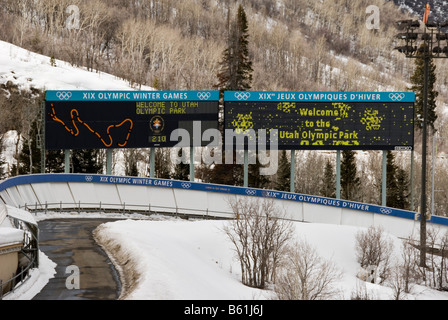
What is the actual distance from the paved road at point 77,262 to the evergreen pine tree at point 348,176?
1284 inches

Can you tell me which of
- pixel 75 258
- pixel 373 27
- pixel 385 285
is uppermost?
pixel 373 27

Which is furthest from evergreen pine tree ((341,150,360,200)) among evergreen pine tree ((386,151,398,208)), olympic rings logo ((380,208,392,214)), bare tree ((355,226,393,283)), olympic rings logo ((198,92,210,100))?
bare tree ((355,226,393,283))

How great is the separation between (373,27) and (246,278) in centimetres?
17722

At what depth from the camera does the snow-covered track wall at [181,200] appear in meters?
47.7

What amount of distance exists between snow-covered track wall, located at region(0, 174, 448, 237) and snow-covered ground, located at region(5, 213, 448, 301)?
232 centimetres

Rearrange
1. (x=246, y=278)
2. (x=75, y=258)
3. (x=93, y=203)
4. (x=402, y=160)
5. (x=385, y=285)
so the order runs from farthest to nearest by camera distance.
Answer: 1. (x=402, y=160)
2. (x=93, y=203)
3. (x=385, y=285)
4. (x=246, y=278)
5. (x=75, y=258)

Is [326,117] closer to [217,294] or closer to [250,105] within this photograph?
[250,105]

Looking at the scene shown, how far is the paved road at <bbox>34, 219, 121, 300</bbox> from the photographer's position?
2252cm

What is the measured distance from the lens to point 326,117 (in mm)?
49500

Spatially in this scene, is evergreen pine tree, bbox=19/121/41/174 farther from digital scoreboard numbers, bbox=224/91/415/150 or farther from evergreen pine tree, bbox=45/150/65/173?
digital scoreboard numbers, bbox=224/91/415/150

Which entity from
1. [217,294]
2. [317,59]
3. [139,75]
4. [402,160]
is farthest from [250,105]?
[317,59]

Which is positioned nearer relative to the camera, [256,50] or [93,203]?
[93,203]

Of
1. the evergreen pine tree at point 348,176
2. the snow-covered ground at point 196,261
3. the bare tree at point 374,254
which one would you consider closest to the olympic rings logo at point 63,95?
the snow-covered ground at point 196,261

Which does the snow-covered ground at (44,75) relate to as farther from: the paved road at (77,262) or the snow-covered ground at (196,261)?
the paved road at (77,262)
